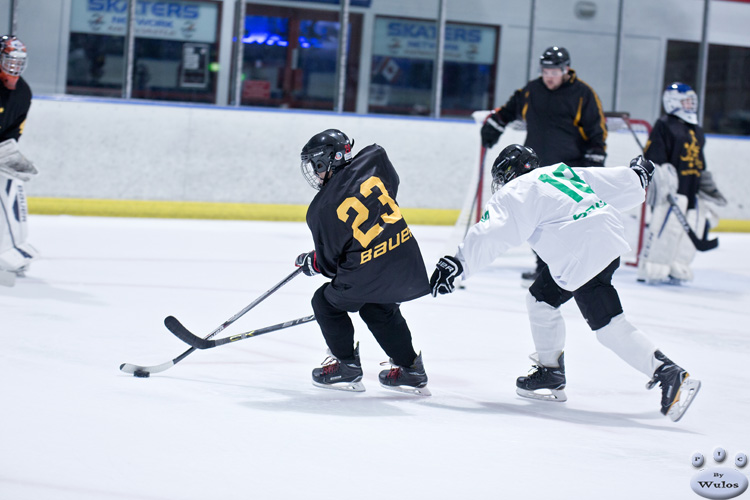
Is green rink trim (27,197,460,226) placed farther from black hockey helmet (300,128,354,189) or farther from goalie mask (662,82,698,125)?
black hockey helmet (300,128,354,189)

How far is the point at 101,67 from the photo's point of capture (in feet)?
26.9

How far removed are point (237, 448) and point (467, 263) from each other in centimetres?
82

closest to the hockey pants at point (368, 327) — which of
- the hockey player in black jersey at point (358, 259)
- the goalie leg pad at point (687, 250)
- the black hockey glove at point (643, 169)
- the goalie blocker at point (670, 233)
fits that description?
the hockey player in black jersey at point (358, 259)

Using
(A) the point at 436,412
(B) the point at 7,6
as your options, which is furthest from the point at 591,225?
(B) the point at 7,6

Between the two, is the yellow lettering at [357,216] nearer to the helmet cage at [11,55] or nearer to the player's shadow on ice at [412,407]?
the player's shadow on ice at [412,407]

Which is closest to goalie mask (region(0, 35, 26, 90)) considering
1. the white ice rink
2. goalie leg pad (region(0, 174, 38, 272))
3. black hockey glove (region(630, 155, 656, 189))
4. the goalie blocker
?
goalie leg pad (region(0, 174, 38, 272))

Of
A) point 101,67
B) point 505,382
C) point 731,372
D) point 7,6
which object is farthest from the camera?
point 101,67

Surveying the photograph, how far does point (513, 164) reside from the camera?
2.82 metres

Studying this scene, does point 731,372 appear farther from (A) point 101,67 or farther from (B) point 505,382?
(A) point 101,67

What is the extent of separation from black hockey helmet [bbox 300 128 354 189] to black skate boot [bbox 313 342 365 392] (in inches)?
21.1

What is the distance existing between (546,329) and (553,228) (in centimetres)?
36

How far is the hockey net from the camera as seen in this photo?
18.8ft

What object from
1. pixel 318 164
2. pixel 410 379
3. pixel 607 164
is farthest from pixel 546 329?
pixel 607 164

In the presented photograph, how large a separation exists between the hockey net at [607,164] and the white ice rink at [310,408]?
0.90 m
